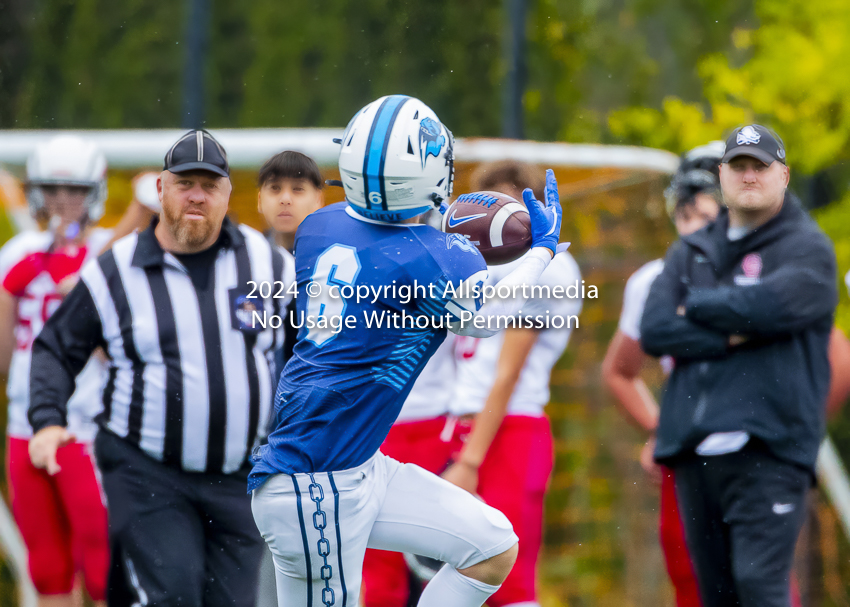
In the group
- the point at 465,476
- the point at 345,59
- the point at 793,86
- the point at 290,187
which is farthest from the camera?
the point at 345,59

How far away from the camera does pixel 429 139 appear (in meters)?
2.62

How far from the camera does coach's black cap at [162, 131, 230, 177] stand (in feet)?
10.7

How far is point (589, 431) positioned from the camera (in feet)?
19.7

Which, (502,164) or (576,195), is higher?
(576,195)

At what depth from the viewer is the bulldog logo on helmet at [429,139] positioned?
2598 millimetres

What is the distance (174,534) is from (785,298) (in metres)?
2.16

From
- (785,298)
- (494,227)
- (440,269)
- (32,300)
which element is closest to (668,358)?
(785,298)

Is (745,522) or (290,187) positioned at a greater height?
(290,187)

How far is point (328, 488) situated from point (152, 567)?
98cm

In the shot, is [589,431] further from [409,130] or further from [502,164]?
[409,130]

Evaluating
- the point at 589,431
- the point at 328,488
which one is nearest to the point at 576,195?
the point at 589,431

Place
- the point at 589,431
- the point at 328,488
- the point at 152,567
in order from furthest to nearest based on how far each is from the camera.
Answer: the point at 589,431 → the point at 152,567 → the point at 328,488

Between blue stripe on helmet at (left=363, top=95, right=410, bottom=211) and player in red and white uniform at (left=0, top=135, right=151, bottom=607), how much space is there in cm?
187

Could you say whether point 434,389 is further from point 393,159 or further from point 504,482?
point 393,159
